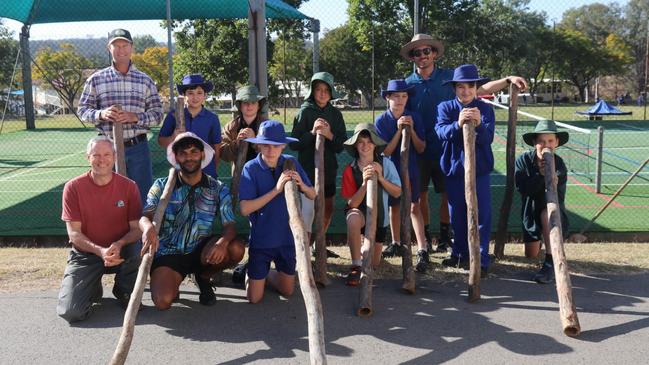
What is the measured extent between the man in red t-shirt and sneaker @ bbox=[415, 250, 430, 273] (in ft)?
8.61

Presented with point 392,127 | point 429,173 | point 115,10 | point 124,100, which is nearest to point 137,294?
point 124,100

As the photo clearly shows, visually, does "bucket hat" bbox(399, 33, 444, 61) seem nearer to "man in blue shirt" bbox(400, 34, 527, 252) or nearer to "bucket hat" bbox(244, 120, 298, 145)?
"man in blue shirt" bbox(400, 34, 527, 252)

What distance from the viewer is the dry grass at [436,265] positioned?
231 inches

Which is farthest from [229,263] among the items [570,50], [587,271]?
[570,50]

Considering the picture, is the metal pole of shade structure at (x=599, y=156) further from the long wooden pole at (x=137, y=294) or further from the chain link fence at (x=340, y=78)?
the long wooden pole at (x=137, y=294)

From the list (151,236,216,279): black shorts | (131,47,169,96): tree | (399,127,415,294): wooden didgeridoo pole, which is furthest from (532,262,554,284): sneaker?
(131,47,169,96): tree

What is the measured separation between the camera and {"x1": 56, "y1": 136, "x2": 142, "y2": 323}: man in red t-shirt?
4836 mm

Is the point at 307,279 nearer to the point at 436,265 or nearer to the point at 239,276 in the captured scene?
the point at 239,276

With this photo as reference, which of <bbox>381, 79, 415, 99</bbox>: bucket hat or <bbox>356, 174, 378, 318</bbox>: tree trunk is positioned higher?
<bbox>381, 79, 415, 99</bbox>: bucket hat

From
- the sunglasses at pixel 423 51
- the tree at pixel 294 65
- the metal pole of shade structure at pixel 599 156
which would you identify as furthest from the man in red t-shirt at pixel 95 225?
the tree at pixel 294 65

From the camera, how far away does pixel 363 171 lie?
18.5 feet

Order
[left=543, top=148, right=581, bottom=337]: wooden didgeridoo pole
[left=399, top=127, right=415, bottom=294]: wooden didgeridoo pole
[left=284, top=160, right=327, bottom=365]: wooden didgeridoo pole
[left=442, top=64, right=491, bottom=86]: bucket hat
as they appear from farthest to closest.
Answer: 1. [left=442, top=64, right=491, bottom=86]: bucket hat
2. [left=399, top=127, right=415, bottom=294]: wooden didgeridoo pole
3. [left=543, top=148, right=581, bottom=337]: wooden didgeridoo pole
4. [left=284, top=160, right=327, bottom=365]: wooden didgeridoo pole

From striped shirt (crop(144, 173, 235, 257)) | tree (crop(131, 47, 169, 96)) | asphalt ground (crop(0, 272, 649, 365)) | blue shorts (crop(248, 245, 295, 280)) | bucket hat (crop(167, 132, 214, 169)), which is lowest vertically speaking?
asphalt ground (crop(0, 272, 649, 365))

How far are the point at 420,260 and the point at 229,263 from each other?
1.93m
